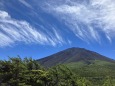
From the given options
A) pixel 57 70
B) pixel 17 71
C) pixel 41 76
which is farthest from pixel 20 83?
pixel 57 70

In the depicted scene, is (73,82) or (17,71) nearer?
(17,71)

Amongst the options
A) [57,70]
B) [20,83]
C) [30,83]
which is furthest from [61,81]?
[20,83]

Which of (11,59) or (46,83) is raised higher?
(11,59)

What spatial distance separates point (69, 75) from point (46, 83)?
920cm

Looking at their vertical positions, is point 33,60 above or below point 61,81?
above

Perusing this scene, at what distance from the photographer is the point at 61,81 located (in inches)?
3211

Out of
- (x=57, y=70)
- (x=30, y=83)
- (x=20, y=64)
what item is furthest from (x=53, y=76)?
(x=20, y=64)

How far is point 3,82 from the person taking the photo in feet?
222

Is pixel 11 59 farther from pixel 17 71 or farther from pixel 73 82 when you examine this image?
pixel 73 82

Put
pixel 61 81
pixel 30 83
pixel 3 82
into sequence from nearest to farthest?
pixel 3 82 < pixel 30 83 < pixel 61 81

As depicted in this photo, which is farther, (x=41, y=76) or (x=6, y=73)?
(x=41, y=76)

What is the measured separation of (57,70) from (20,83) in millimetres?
16275

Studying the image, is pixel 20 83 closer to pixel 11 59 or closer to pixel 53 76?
pixel 11 59

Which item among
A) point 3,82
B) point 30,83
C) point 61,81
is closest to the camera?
point 3,82
